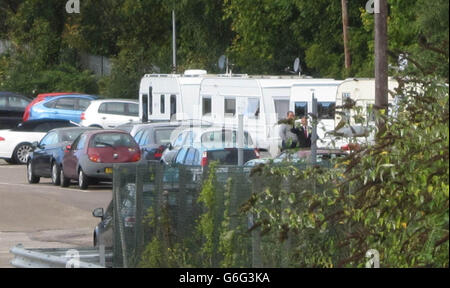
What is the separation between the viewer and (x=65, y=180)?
27.5 metres

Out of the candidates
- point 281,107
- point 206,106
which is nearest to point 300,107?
point 281,107

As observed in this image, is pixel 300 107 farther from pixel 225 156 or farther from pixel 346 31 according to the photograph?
pixel 225 156

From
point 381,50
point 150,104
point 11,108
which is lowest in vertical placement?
point 11,108

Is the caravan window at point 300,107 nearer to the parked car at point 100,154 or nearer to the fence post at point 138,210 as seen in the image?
the parked car at point 100,154

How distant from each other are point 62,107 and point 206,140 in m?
17.8

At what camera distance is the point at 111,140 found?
26.4 metres

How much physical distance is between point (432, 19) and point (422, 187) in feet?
54.7

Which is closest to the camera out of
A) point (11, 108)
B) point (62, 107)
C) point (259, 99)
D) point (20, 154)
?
point (259, 99)

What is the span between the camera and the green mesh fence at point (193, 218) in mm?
8969

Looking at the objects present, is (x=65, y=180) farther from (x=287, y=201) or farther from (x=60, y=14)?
(x=60, y=14)

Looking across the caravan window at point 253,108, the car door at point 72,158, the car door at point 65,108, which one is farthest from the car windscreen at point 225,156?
the car door at point 65,108

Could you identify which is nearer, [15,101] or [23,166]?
[23,166]

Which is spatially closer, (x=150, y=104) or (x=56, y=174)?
(x=56, y=174)
